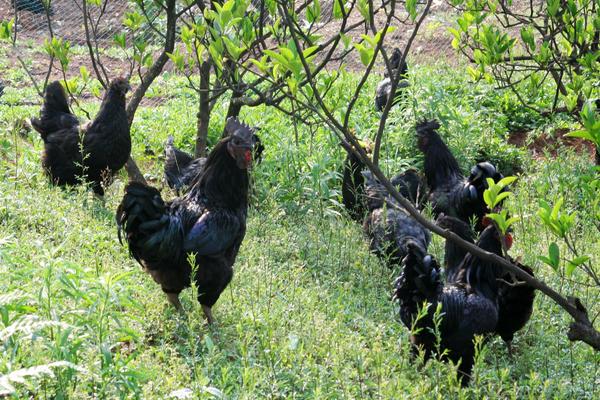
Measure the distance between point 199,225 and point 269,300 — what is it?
81 centimetres

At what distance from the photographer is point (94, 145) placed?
7621 mm

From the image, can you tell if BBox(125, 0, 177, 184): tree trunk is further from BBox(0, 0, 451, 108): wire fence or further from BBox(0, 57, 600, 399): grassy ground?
BBox(0, 0, 451, 108): wire fence

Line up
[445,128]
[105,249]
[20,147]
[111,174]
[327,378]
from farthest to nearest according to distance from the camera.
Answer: [445,128] < [20,147] < [111,174] < [105,249] < [327,378]

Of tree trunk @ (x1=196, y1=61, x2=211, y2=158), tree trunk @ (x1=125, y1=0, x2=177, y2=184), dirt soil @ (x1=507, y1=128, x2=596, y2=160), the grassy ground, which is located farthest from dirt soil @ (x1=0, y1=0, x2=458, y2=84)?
tree trunk @ (x1=196, y1=61, x2=211, y2=158)

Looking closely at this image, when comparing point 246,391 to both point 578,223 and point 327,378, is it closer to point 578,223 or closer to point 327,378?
point 327,378

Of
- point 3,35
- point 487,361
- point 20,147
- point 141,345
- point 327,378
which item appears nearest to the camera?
point 327,378

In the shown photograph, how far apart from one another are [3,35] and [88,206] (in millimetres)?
1747

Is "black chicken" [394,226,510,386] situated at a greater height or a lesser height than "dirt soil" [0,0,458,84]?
lesser

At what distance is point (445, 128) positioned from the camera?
32.4 ft

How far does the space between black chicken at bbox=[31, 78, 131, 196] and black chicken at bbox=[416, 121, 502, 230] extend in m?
3.17

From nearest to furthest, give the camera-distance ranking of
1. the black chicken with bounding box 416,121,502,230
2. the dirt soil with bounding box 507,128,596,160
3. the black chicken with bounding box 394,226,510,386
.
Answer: the black chicken with bounding box 394,226,510,386
the black chicken with bounding box 416,121,502,230
the dirt soil with bounding box 507,128,596,160

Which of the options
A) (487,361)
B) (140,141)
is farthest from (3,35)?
(487,361)

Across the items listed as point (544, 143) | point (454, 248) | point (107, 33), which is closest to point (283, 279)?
point (454, 248)

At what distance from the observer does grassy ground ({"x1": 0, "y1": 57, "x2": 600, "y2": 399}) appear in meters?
3.55
